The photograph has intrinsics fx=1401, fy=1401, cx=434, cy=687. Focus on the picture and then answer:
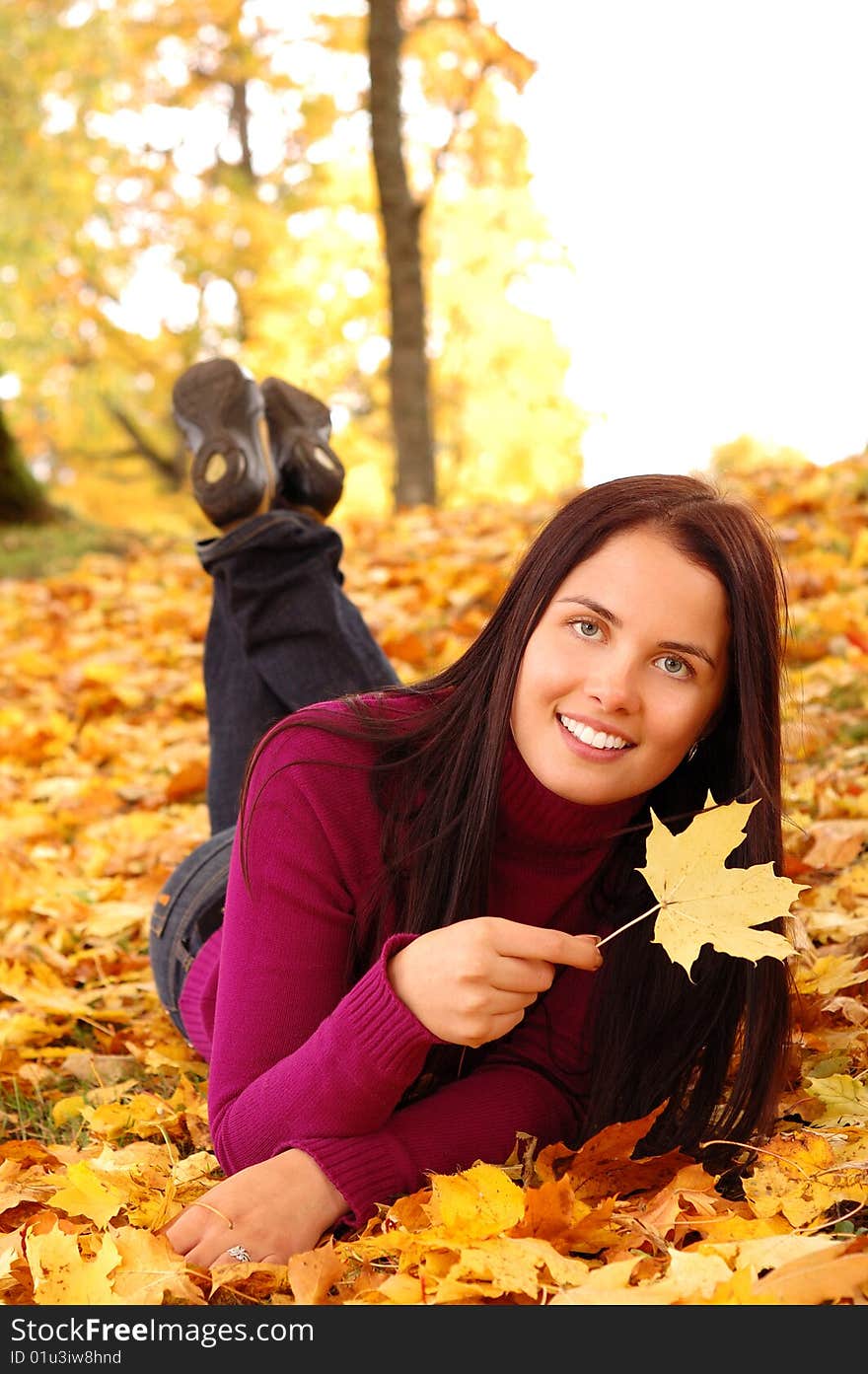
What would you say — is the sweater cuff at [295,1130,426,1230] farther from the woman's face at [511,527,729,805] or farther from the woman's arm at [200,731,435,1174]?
the woman's face at [511,527,729,805]

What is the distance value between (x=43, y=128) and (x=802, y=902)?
10097 mm

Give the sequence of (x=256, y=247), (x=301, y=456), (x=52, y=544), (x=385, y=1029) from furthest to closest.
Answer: (x=256, y=247)
(x=52, y=544)
(x=301, y=456)
(x=385, y=1029)

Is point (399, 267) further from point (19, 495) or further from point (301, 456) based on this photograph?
point (301, 456)

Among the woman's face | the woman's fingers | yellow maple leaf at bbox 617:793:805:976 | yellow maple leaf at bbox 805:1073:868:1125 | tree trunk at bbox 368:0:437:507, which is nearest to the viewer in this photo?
yellow maple leaf at bbox 617:793:805:976

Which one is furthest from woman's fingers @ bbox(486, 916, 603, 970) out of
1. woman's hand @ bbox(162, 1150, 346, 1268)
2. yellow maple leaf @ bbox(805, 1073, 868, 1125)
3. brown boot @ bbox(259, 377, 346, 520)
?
brown boot @ bbox(259, 377, 346, 520)

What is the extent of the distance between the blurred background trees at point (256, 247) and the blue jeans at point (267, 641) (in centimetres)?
739

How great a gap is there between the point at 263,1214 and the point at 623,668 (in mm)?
669

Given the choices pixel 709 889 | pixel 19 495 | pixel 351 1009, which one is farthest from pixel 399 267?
pixel 709 889

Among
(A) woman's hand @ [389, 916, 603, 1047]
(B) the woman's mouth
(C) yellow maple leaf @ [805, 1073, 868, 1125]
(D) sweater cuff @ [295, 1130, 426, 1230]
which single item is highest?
(B) the woman's mouth

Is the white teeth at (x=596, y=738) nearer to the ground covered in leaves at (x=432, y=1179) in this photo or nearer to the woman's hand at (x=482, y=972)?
the woman's hand at (x=482, y=972)

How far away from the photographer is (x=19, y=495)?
25.6 feet

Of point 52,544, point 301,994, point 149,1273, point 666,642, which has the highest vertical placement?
point 52,544

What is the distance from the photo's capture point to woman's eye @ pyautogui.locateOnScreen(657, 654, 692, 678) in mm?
1485

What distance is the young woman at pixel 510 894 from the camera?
1.44 metres
